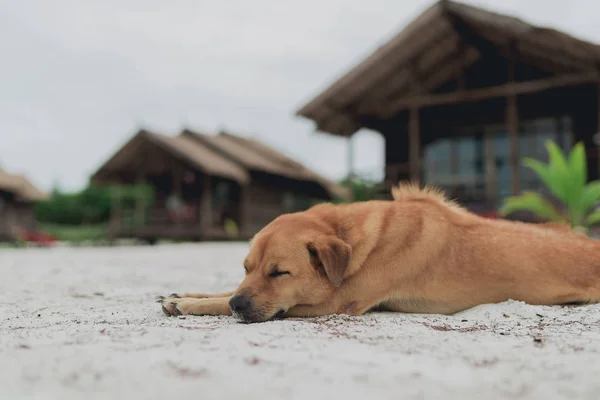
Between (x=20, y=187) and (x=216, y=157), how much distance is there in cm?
1368

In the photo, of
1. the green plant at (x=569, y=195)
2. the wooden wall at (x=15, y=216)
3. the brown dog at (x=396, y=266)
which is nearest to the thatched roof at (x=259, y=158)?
the wooden wall at (x=15, y=216)

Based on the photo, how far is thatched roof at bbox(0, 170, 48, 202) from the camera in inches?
1099

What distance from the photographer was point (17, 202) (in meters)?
30.6

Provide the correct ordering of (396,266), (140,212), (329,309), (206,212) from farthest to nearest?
1. (140,212)
2. (206,212)
3. (396,266)
4. (329,309)

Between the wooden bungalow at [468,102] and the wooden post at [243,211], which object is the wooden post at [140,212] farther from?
the wooden bungalow at [468,102]

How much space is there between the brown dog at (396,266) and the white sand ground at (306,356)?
0.55 feet

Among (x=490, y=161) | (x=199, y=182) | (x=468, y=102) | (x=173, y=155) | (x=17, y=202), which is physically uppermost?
(x=468, y=102)

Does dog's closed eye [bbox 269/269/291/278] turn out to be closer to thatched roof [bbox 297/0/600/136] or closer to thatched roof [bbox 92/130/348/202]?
thatched roof [bbox 297/0/600/136]

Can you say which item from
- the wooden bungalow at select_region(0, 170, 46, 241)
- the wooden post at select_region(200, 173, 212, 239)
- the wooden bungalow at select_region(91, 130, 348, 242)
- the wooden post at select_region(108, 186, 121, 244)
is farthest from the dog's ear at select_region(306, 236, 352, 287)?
the wooden bungalow at select_region(0, 170, 46, 241)

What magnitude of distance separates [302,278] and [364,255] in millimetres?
448

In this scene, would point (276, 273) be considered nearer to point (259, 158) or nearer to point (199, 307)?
point (199, 307)

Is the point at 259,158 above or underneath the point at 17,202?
above

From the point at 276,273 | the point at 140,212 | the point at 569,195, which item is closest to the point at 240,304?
the point at 276,273

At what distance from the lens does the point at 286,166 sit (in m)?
24.0
